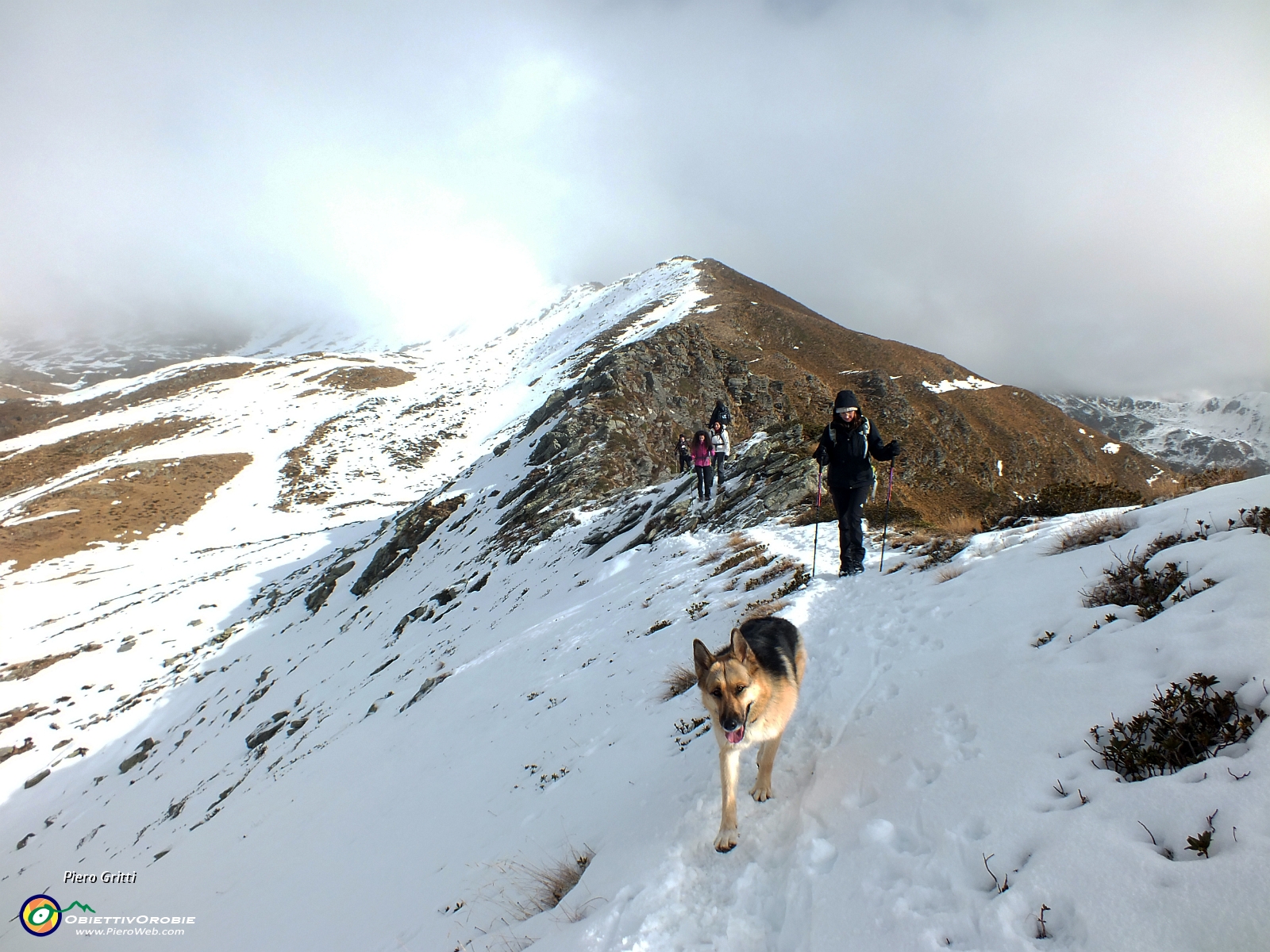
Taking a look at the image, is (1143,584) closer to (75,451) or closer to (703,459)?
(703,459)

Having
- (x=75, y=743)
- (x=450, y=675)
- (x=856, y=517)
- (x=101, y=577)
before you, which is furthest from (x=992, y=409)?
(x=101, y=577)

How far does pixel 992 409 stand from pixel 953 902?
61106 mm

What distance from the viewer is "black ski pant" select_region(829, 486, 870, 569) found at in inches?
325

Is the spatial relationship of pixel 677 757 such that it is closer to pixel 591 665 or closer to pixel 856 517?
pixel 591 665

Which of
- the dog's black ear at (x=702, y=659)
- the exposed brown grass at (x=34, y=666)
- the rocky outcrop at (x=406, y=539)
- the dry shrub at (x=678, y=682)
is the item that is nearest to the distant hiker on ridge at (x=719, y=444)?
the dry shrub at (x=678, y=682)

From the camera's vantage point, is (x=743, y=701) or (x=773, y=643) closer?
(x=743, y=701)

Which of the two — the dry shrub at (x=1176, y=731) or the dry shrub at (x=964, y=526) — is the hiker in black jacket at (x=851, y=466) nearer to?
the dry shrub at (x=964, y=526)

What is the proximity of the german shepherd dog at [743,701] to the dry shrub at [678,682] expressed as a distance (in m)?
2.07

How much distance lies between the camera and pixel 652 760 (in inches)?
204

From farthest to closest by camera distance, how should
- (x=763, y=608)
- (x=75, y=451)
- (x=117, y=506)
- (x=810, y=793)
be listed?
1. (x=75, y=451)
2. (x=117, y=506)
3. (x=763, y=608)
4. (x=810, y=793)

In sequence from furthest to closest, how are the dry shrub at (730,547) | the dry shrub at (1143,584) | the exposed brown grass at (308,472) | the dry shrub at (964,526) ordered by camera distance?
the exposed brown grass at (308,472) → the dry shrub at (730,547) → the dry shrub at (964,526) → the dry shrub at (1143,584)

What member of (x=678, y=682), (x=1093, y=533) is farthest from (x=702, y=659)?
(x=1093, y=533)

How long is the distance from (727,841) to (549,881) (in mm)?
1600

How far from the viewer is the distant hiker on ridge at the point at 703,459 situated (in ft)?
53.1
